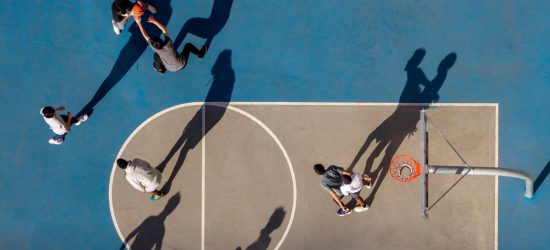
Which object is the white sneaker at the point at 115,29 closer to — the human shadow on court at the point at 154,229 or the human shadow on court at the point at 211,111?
the human shadow on court at the point at 211,111

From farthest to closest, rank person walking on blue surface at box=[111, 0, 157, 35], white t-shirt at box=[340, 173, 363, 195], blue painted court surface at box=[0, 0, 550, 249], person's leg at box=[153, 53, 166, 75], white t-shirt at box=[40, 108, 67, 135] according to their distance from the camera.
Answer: person's leg at box=[153, 53, 166, 75] → blue painted court surface at box=[0, 0, 550, 249] → white t-shirt at box=[40, 108, 67, 135] → person walking on blue surface at box=[111, 0, 157, 35] → white t-shirt at box=[340, 173, 363, 195]

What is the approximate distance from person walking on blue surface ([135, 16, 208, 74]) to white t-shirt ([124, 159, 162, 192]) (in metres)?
2.27

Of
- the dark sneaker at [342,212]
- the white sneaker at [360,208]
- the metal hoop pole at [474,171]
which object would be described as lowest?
the dark sneaker at [342,212]

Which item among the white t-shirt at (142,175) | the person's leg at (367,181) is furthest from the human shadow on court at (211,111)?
the person's leg at (367,181)

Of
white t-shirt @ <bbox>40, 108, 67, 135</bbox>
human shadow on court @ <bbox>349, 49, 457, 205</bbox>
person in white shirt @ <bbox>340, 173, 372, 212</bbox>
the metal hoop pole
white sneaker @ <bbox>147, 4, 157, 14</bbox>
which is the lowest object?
person in white shirt @ <bbox>340, 173, 372, 212</bbox>

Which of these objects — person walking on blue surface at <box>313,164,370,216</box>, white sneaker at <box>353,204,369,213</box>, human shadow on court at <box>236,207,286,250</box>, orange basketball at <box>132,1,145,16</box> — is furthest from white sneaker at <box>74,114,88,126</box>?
white sneaker at <box>353,204,369,213</box>

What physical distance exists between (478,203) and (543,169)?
1.68m

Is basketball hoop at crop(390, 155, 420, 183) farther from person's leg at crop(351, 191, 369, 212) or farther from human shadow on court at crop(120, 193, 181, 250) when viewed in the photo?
human shadow on court at crop(120, 193, 181, 250)

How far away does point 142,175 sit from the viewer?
916cm

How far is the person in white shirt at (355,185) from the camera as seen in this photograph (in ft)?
29.2

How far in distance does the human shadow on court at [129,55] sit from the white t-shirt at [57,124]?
64 centimetres

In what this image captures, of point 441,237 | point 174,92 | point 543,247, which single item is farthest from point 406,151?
point 174,92

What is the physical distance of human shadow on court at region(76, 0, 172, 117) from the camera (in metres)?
10.4

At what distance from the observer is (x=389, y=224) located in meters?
10.1
